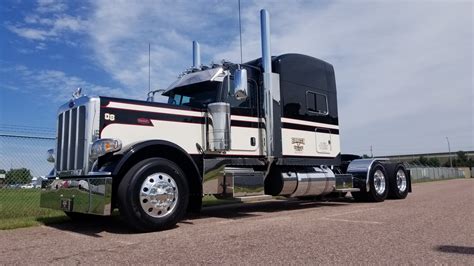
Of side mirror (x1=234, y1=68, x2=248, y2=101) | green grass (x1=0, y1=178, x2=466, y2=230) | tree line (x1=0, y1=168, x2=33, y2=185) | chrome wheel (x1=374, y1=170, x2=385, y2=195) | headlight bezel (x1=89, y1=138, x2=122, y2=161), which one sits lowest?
green grass (x1=0, y1=178, x2=466, y2=230)

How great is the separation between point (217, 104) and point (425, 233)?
4258 mm

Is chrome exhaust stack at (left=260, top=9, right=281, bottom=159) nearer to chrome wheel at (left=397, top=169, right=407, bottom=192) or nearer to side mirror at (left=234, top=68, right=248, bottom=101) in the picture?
side mirror at (left=234, top=68, right=248, bottom=101)

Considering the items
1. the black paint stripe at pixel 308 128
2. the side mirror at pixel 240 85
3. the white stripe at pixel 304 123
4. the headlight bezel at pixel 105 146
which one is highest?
the side mirror at pixel 240 85

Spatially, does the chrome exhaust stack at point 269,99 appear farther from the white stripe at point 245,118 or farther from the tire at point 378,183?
the tire at point 378,183

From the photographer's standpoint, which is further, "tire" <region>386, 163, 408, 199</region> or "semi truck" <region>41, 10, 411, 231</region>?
"tire" <region>386, 163, 408, 199</region>

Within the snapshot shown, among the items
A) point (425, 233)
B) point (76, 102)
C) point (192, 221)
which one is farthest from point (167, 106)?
point (425, 233)

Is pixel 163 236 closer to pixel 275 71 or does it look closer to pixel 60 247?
pixel 60 247

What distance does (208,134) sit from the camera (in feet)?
27.5

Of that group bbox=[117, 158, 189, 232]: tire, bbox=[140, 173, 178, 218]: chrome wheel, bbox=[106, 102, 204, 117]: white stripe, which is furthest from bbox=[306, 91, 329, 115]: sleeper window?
bbox=[140, 173, 178, 218]: chrome wheel

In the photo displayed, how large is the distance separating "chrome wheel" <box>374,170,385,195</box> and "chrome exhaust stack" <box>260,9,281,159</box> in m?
4.60

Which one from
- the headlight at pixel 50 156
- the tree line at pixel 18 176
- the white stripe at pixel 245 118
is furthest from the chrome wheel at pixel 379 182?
the tree line at pixel 18 176

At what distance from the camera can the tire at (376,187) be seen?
12.3 meters

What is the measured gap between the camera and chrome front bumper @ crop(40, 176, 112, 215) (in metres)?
6.32

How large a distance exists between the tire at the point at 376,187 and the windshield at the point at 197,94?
593 cm
